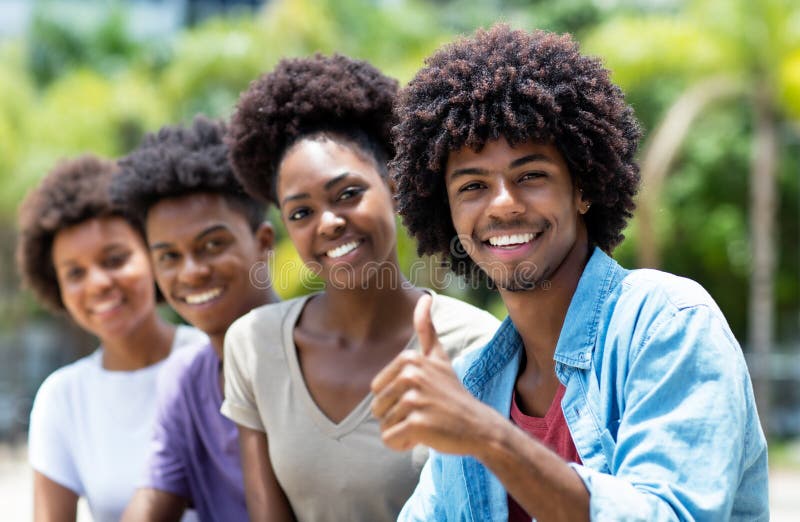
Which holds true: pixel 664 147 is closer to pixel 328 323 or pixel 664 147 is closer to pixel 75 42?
pixel 328 323

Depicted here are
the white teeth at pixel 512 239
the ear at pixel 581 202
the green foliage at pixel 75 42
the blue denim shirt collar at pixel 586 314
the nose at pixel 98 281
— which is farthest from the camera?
the green foliage at pixel 75 42

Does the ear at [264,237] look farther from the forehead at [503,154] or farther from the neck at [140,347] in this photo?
the forehead at [503,154]

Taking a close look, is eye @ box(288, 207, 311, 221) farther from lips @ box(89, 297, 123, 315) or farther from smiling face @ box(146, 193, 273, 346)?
lips @ box(89, 297, 123, 315)

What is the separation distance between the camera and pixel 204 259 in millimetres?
3699

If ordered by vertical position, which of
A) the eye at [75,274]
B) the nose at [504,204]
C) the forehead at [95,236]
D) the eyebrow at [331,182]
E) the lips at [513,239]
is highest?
the forehead at [95,236]

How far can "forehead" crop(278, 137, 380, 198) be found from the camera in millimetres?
3141

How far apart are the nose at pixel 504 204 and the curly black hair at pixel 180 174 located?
1715 mm

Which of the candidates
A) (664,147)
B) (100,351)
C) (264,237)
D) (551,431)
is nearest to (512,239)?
(551,431)

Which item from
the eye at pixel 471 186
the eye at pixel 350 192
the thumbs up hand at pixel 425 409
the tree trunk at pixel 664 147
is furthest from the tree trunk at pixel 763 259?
the thumbs up hand at pixel 425 409

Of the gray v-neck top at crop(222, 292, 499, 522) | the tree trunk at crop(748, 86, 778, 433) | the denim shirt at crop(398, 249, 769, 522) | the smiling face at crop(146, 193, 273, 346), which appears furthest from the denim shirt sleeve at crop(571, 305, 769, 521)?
the tree trunk at crop(748, 86, 778, 433)

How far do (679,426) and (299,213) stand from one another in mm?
1635

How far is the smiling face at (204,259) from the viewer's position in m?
3.67

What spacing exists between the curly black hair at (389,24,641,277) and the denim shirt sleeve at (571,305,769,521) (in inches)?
20.9

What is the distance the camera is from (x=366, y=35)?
58.2ft
